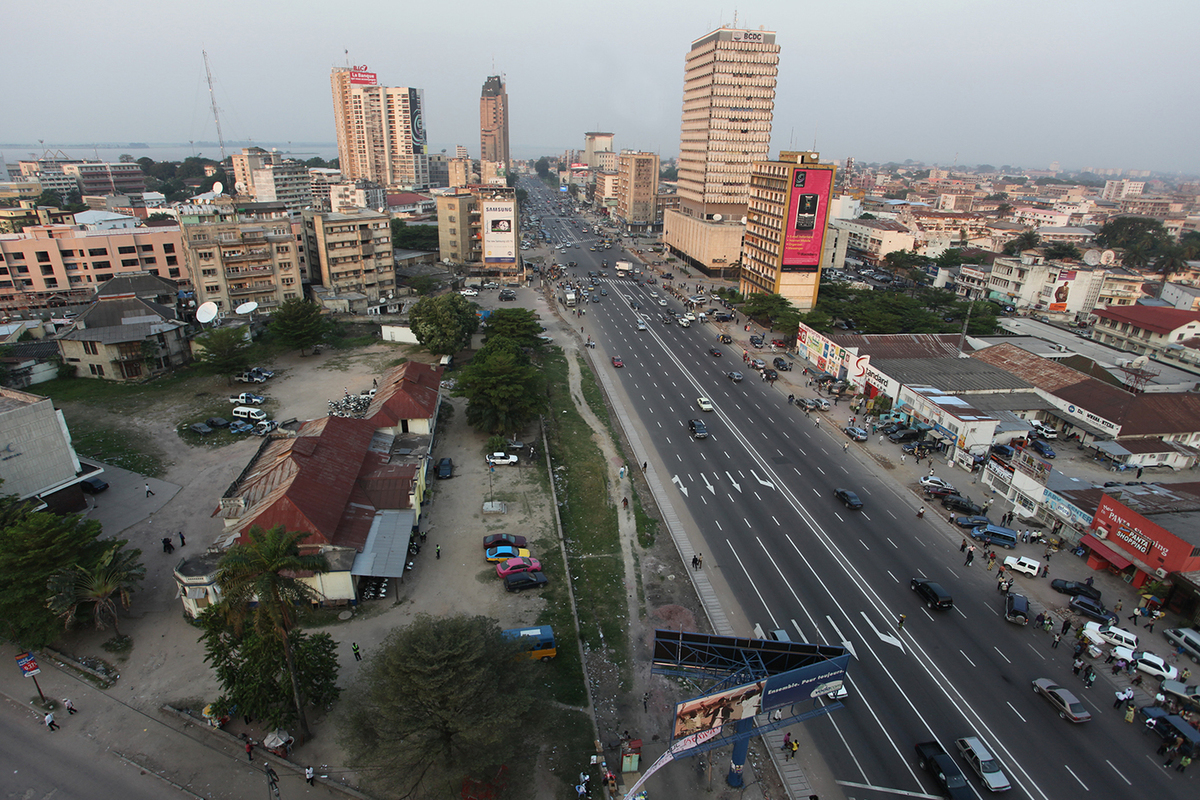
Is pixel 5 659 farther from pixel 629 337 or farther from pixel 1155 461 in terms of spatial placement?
pixel 1155 461

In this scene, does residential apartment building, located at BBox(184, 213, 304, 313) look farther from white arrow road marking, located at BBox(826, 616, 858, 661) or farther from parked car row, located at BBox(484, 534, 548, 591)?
white arrow road marking, located at BBox(826, 616, 858, 661)

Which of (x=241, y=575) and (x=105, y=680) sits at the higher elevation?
(x=241, y=575)

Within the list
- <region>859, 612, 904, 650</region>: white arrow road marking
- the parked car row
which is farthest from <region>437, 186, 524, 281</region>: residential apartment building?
<region>859, 612, 904, 650</region>: white arrow road marking

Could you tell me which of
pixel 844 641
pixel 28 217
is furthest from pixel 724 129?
pixel 28 217

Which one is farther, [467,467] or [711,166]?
[711,166]

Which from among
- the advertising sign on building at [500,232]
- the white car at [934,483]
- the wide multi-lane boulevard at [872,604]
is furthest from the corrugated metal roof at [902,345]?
the advertising sign on building at [500,232]

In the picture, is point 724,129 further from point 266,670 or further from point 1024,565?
point 266,670

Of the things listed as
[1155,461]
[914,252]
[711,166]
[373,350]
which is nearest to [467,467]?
[373,350]
